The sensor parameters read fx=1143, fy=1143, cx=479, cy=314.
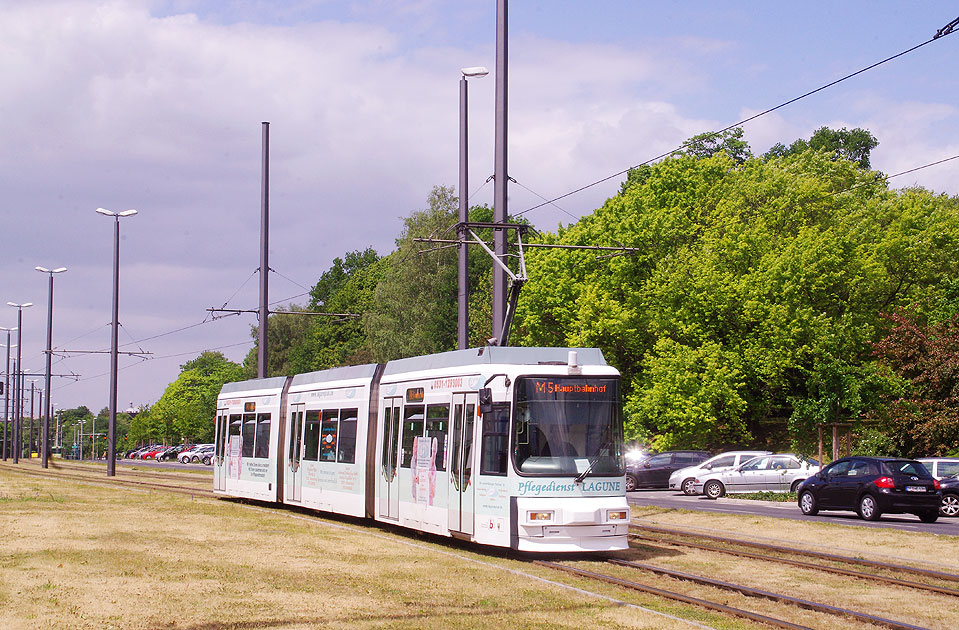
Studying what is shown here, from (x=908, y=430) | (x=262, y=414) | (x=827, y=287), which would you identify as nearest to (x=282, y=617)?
(x=262, y=414)

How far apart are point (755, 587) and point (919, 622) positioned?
2.68 meters

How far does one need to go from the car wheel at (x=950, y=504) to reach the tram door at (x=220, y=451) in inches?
720

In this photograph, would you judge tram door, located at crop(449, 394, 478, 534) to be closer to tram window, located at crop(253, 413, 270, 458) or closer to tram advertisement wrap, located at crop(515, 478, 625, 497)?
tram advertisement wrap, located at crop(515, 478, 625, 497)

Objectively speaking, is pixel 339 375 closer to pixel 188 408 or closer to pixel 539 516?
pixel 539 516

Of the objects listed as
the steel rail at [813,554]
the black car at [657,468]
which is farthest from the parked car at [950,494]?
the black car at [657,468]

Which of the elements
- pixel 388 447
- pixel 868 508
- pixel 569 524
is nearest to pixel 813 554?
pixel 569 524

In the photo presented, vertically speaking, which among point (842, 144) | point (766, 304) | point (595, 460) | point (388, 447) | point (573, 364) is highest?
point (842, 144)

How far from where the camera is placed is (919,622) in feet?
36.4

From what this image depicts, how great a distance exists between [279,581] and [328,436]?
1064 centimetres

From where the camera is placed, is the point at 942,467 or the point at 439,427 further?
the point at 942,467

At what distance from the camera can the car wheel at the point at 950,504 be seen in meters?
28.4

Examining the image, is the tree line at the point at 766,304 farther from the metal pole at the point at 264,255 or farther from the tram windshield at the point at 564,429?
the tram windshield at the point at 564,429

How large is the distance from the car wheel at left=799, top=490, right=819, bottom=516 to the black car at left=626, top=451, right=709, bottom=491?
41.8ft

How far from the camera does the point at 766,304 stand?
148ft
